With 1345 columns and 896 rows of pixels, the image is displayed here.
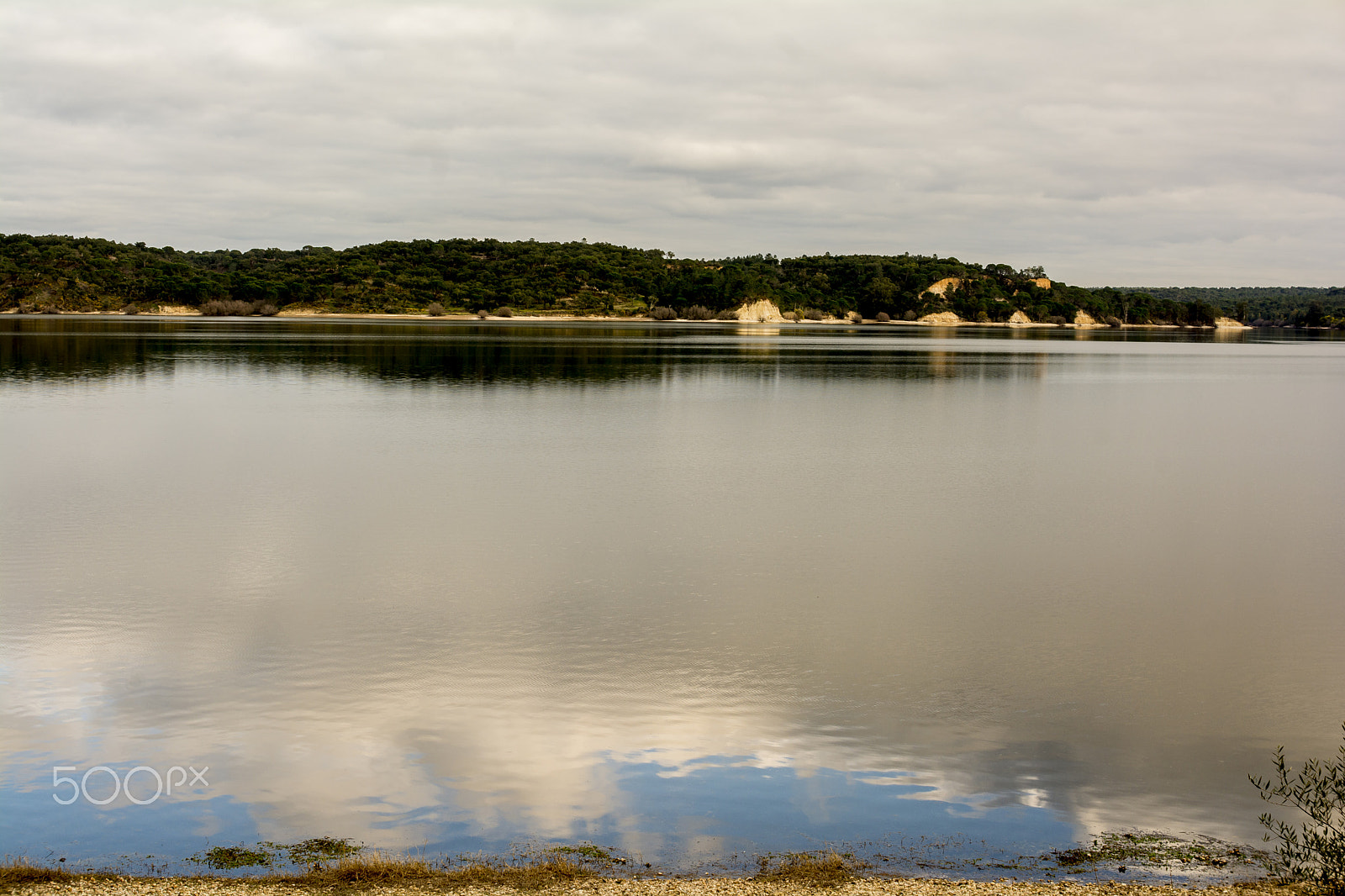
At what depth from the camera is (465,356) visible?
160ft

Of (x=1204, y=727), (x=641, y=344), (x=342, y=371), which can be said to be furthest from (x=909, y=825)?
(x=641, y=344)

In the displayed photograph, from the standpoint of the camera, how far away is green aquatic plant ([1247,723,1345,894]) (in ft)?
17.2

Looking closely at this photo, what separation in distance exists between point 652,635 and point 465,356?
1616 inches

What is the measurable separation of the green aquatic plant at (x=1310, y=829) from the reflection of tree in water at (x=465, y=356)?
30.8 metres

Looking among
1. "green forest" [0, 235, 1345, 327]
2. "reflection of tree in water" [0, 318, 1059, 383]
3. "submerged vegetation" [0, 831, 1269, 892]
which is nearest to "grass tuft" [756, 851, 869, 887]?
"submerged vegetation" [0, 831, 1269, 892]

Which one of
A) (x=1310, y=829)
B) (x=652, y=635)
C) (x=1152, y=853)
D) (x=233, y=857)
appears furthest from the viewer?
(x=652, y=635)

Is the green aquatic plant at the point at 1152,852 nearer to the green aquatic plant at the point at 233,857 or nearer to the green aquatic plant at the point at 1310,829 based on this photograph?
the green aquatic plant at the point at 1310,829

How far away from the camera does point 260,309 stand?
12081 cm

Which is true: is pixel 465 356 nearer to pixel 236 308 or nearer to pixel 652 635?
pixel 652 635

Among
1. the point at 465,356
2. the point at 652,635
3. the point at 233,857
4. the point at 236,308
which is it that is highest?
the point at 236,308

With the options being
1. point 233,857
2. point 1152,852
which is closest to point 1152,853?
point 1152,852

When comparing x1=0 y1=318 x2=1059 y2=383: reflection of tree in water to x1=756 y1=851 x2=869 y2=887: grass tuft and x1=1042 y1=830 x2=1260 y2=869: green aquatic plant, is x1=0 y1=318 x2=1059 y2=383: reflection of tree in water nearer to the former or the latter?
x1=756 y1=851 x2=869 y2=887: grass tuft

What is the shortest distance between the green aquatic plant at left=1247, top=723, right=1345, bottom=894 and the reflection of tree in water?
30.8 m

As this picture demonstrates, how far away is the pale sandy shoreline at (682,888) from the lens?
5031 mm
